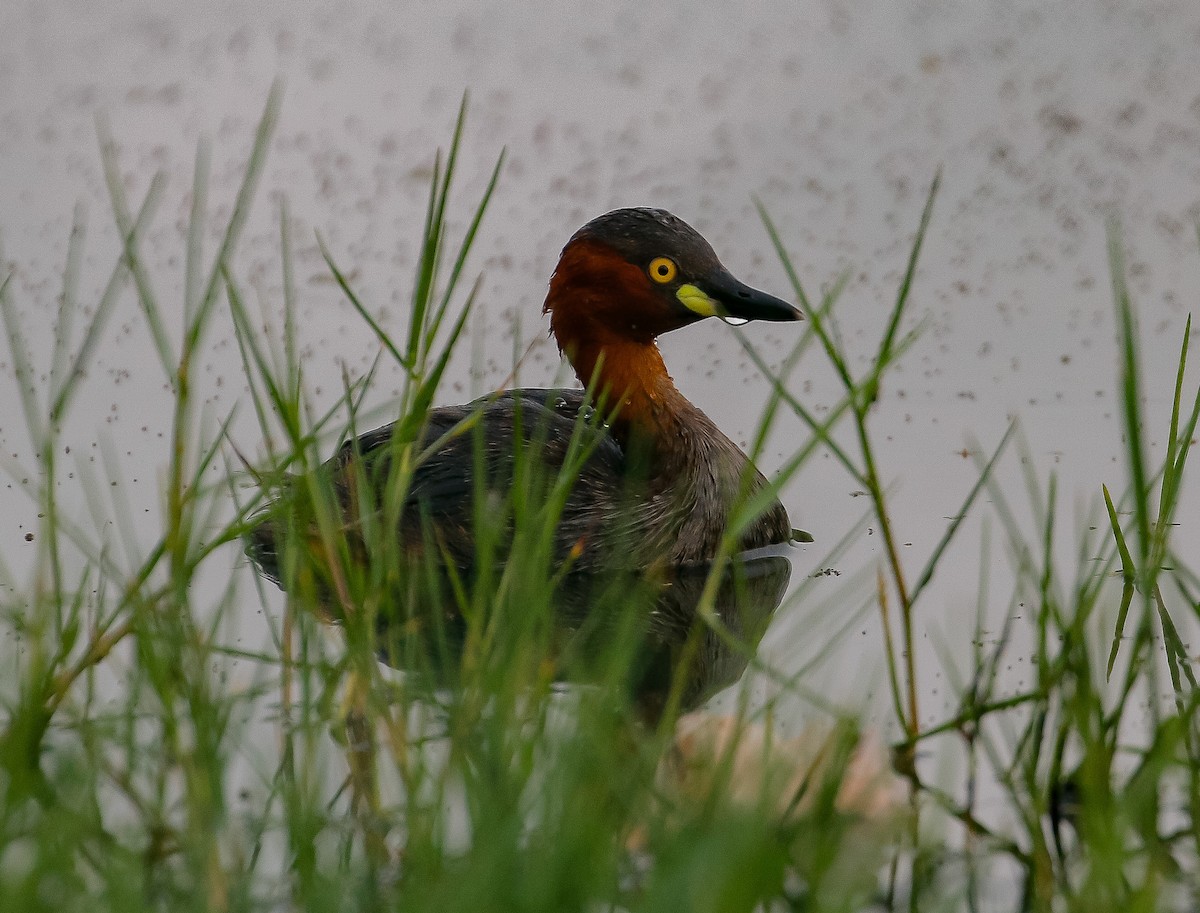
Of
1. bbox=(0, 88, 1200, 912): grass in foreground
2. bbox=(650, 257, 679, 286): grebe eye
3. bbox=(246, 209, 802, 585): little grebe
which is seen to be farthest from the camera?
bbox=(650, 257, 679, 286): grebe eye

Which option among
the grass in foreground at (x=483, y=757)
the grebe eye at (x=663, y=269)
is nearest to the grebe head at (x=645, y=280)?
the grebe eye at (x=663, y=269)

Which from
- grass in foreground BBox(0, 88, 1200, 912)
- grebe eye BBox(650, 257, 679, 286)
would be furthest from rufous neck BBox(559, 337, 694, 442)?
grass in foreground BBox(0, 88, 1200, 912)

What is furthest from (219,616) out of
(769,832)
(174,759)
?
(769,832)

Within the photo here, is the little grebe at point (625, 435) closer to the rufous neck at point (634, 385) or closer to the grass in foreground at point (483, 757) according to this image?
the rufous neck at point (634, 385)

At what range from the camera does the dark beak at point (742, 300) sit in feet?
14.0

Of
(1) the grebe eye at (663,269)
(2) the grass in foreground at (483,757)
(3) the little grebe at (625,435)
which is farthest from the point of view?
(1) the grebe eye at (663,269)

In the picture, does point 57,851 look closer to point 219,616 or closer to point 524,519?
point 219,616

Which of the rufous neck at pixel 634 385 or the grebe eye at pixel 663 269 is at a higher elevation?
the grebe eye at pixel 663 269

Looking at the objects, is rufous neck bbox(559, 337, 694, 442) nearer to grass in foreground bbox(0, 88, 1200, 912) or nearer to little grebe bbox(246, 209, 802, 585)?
little grebe bbox(246, 209, 802, 585)

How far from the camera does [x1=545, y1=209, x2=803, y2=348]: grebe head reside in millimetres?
4367

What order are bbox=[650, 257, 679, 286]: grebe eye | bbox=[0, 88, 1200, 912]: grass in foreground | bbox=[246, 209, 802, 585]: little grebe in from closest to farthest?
bbox=[0, 88, 1200, 912]: grass in foreground → bbox=[246, 209, 802, 585]: little grebe → bbox=[650, 257, 679, 286]: grebe eye

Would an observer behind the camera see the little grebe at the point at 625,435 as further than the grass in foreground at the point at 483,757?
Yes

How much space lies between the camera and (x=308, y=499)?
7.79 ft

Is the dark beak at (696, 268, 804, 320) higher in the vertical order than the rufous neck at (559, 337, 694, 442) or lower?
higher
